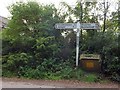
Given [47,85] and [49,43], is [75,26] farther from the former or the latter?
[47,85]

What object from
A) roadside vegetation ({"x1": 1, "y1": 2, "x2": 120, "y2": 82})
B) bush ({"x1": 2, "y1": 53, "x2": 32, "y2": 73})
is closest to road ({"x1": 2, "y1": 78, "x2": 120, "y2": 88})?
roadside vegetation ({"x1": 1, "y1": 2, "x2": 120, "y2": 82})

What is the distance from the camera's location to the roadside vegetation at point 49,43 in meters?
10.2

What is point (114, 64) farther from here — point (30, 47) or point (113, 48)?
point (30, 47)

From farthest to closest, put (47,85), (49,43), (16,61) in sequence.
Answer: (49,43) < (16,61) < (47,85)

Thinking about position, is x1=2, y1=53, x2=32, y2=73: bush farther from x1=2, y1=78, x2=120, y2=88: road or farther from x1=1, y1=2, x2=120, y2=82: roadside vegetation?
x1=2, y1=78, x2=120, y2=88: road

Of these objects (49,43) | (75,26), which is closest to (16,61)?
(49,43)

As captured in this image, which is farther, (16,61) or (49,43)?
(49,43)

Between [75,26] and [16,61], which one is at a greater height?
[75,26]

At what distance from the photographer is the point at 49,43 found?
10.9 metres

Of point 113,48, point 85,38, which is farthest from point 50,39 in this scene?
point 113,48

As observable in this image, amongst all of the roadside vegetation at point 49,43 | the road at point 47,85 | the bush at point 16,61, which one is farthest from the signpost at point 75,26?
the road at point 47,85

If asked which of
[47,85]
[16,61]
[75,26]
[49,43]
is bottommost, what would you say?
[47,85]

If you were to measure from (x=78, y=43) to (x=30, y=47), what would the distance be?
87.5 inches

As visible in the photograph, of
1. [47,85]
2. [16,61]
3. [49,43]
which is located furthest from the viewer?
[49,43]
